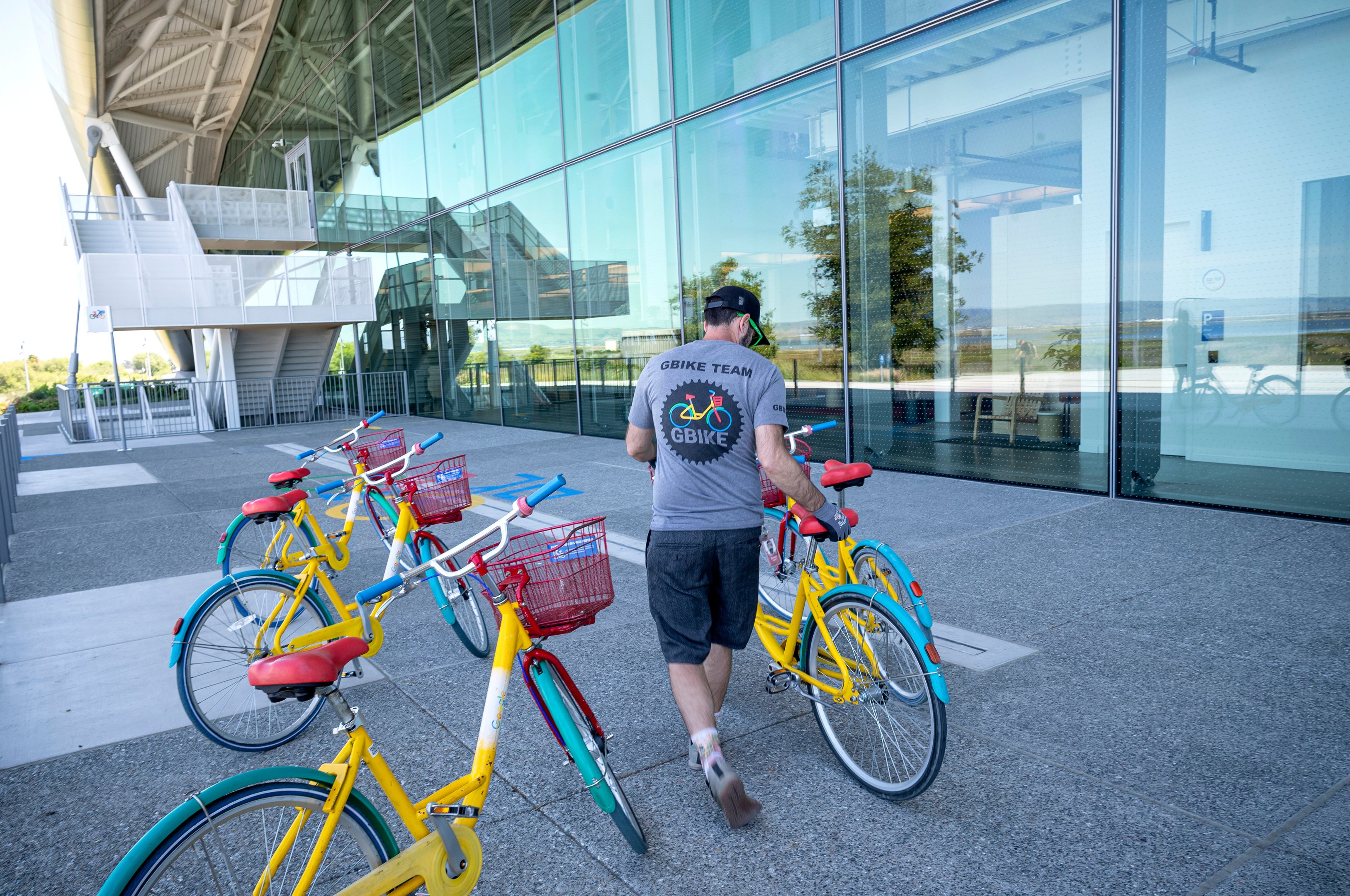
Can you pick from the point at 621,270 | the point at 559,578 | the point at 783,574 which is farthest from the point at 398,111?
the point at 559,578

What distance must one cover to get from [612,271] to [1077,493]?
8.26m

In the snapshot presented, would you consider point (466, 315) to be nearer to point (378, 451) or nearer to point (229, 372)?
point (229, 372)

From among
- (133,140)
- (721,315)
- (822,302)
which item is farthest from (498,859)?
(133,140)

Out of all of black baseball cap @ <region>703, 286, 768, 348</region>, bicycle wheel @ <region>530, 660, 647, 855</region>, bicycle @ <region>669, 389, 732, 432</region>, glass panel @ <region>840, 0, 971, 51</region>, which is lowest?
bicycle wheel @ <region>530, 660, 647, 855</region>

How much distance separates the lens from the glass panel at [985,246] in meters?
7.82

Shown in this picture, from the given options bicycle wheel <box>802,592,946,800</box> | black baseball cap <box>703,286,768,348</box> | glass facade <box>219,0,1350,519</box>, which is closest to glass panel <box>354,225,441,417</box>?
glass facade <box>219,0,1350,519</box>

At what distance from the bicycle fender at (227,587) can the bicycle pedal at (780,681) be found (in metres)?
1.94

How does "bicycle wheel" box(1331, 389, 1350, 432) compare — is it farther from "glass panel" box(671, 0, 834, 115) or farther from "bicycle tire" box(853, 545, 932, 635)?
"glass panel" box(671, 0, 834, 115)

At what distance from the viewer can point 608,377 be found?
46.8ft

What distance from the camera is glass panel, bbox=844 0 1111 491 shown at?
7.82 m

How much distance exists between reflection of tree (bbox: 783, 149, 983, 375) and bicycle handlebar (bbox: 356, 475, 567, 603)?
7.13 metres

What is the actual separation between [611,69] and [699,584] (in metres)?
12.4

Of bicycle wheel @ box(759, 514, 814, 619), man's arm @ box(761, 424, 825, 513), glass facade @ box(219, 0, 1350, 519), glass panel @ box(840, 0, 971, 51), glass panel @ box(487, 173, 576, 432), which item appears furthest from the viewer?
glass panel @ box(487, 173, 576, 432)

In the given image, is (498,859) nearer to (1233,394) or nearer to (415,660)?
(415,660)
